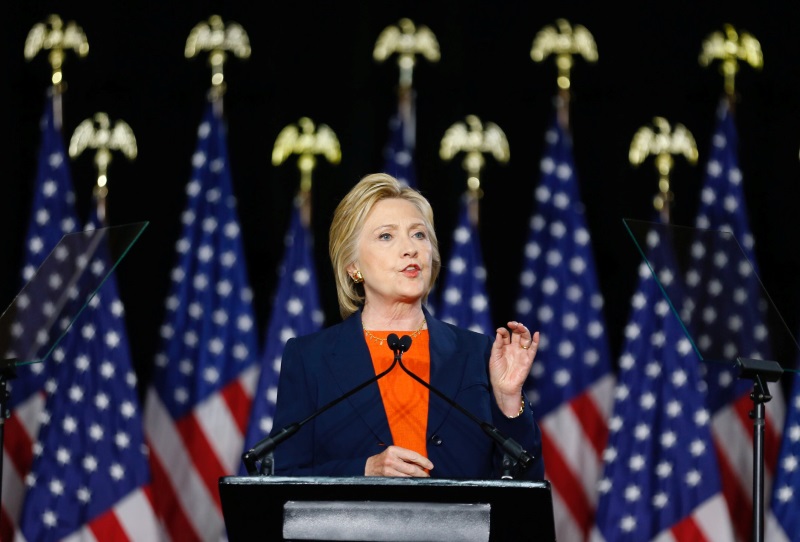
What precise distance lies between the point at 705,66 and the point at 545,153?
934 mm

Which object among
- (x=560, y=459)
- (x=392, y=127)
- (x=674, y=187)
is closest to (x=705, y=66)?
(x=674, y=187)

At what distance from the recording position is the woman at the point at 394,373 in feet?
7.79

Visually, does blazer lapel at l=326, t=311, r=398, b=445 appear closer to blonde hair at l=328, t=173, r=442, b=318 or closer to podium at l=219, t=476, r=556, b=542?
blonde hair at l=328, t=173, r=442, b=318

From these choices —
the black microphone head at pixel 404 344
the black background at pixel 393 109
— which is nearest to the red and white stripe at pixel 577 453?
the black background at pixel 393 109

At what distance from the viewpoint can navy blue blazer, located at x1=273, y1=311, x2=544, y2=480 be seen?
2404mm

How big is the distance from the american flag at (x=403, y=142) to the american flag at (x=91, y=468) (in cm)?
157

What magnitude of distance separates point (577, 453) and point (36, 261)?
271cm

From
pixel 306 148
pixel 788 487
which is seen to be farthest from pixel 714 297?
pixel 306 148

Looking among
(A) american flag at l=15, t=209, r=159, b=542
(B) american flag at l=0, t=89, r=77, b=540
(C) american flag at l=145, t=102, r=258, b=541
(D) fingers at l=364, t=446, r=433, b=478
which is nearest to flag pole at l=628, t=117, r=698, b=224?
(C) american flag at l=145, t=102, r=258, b=541

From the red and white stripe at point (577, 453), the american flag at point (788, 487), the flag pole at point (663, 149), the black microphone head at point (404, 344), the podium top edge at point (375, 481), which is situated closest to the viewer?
the podium top edge at point (375, 481)

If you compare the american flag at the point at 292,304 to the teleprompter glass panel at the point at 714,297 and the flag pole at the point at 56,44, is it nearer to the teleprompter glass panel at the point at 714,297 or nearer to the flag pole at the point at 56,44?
the flag pole at the point at 56,44

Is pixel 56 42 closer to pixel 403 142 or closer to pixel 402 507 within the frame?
pixel 403 142

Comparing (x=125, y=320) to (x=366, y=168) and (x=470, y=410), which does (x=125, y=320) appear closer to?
(x=366, y=168)

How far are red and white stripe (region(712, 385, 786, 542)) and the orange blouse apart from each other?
3337 mm
